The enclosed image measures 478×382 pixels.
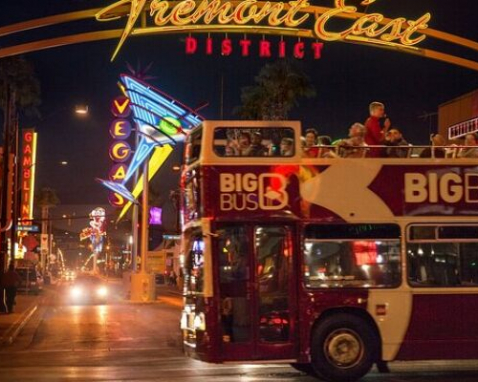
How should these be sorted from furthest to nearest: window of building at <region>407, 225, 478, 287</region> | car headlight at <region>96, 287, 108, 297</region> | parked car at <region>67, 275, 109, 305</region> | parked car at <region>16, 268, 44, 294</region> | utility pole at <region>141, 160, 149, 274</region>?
parked car at <region>16, 268, 44, 294</region> < car headlight at <region>96, 287, 108, 297</region> < parked car at <region>67, 275, 109, 305</region> < utility pole at <region>141, 160, 149, 274</region> < window of building at <region>407, 225, 478, 287</region>

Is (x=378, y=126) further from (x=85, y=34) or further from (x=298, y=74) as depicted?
(x=298, y=74)

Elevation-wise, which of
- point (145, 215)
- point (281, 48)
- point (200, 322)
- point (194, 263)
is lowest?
point (200, 322)

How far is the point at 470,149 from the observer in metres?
12.6

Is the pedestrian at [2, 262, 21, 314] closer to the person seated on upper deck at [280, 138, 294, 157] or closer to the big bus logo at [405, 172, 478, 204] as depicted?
the person seated on upper deck at [280, 138, 294, 157]

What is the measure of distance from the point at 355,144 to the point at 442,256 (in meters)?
2.19

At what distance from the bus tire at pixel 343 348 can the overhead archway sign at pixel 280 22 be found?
7995 mm

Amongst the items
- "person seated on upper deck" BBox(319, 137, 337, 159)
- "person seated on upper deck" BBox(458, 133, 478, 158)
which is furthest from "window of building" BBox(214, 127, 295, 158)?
"person seated on upper deck" BBox(458, 133, 478, 158)

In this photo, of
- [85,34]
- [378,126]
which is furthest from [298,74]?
[378,126]

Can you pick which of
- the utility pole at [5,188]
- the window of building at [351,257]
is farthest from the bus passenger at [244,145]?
the utility pole at [5,188]

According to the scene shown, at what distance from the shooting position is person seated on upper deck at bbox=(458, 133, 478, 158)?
12.6 m


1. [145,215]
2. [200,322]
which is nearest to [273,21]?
[200,322]

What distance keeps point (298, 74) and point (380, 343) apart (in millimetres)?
27611

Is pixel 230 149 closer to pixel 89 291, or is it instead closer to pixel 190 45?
pixel 190 45

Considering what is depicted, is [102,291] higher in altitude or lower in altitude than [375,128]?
lower
